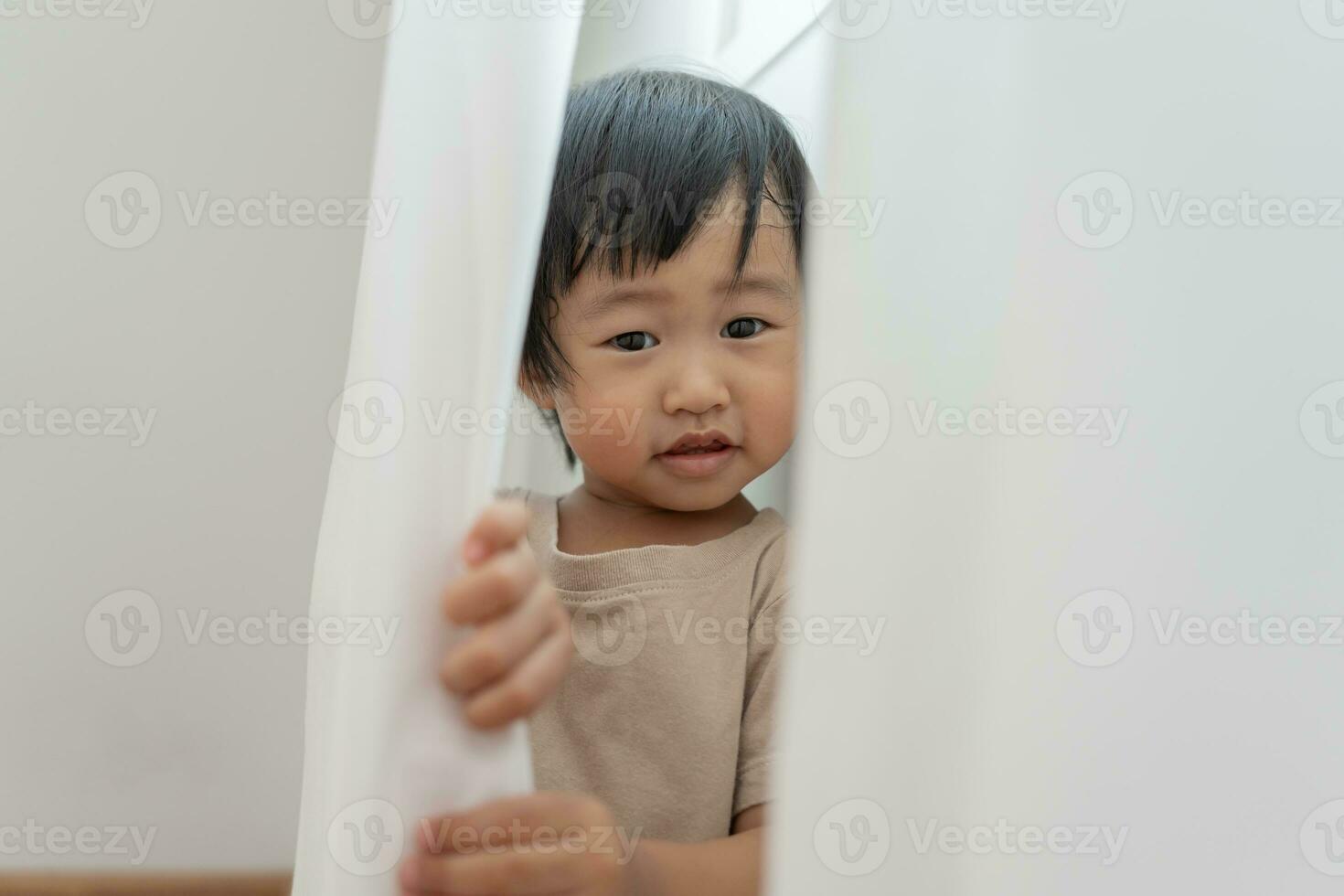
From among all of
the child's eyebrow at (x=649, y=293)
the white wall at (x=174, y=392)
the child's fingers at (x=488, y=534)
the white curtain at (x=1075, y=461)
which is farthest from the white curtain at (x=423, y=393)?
the white wall at (x=174, y=392)

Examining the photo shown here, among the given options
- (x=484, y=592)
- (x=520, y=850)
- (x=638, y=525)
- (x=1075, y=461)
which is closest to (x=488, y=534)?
(x=484, y=592)

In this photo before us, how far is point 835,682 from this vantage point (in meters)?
0.49

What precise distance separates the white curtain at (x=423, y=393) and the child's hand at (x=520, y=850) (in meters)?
0.01

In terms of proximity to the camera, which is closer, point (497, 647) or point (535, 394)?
point (497, 647)

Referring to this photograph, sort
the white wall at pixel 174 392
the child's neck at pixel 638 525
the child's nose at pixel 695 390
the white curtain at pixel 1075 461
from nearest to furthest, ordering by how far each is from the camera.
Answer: the white curtain at pixel 1075 461 → the child's nose at pixel 695 390 → the child's neck at pixel 638 525 → the white wall at pixel 174 392

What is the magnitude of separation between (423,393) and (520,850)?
0.24m

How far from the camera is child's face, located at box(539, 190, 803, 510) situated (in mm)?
832

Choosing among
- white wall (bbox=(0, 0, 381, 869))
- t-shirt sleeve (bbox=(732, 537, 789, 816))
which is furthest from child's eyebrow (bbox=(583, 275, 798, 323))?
white wall (bbox=(0, 0, 381, 869))

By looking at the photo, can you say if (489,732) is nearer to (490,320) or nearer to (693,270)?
(490,320)

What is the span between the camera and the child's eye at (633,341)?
852 mm

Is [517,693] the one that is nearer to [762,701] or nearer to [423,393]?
[423,393]

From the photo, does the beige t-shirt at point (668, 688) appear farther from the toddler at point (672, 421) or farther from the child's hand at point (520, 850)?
the child's hand at point (520, 850)

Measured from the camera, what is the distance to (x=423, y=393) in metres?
0.54

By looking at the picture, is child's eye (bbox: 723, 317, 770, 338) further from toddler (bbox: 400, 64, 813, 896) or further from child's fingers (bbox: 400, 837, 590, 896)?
child's fingers (bbox: 400, 837, 590, 896)
